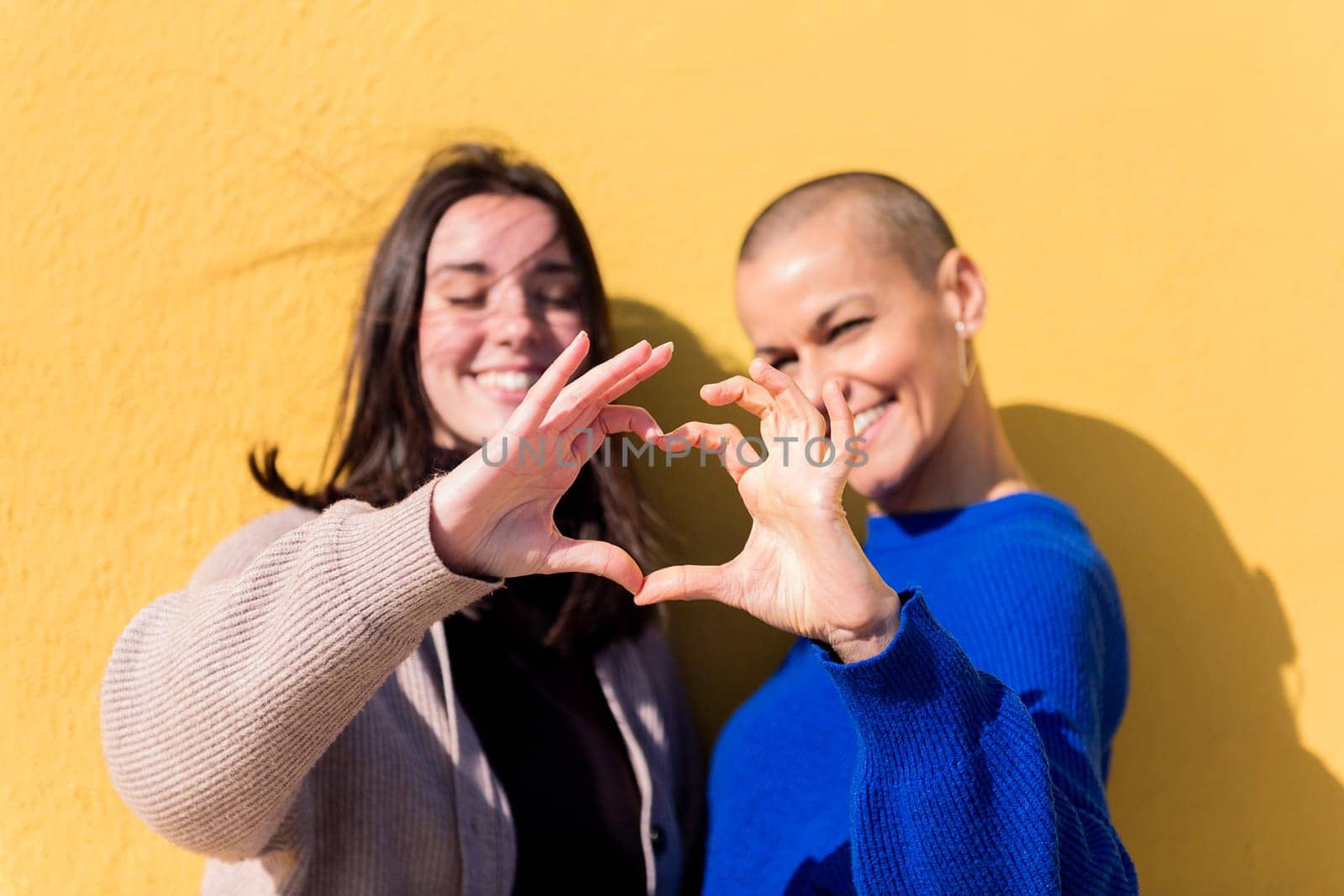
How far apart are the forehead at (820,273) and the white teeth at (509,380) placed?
39 centimetres

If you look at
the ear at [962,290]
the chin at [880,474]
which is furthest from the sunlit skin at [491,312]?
the ear at [962,290]

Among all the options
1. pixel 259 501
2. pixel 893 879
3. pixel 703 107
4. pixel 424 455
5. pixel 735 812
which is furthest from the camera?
pixel 703 107

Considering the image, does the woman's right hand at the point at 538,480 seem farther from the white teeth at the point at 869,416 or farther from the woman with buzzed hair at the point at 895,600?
the white teeth at the point at 869,416

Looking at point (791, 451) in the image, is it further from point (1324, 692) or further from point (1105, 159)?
point (1324, 692)

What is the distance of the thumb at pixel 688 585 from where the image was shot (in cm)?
105

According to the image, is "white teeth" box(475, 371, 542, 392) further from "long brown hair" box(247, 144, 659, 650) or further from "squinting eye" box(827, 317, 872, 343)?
"squinting eye" box(827, 317, 872, 343)

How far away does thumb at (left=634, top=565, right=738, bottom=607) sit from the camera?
1050mm

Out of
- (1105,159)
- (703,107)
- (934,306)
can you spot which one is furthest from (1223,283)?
(703,107)

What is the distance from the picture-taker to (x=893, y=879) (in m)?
1.03

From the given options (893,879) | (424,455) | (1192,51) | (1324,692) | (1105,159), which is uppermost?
(1192,51)

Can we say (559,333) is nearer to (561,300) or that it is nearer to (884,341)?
(561,300)

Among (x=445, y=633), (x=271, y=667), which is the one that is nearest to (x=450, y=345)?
(x=445, y=633)

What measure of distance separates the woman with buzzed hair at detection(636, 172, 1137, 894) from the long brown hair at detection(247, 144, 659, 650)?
0.29m

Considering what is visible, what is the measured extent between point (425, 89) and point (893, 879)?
155 cm
